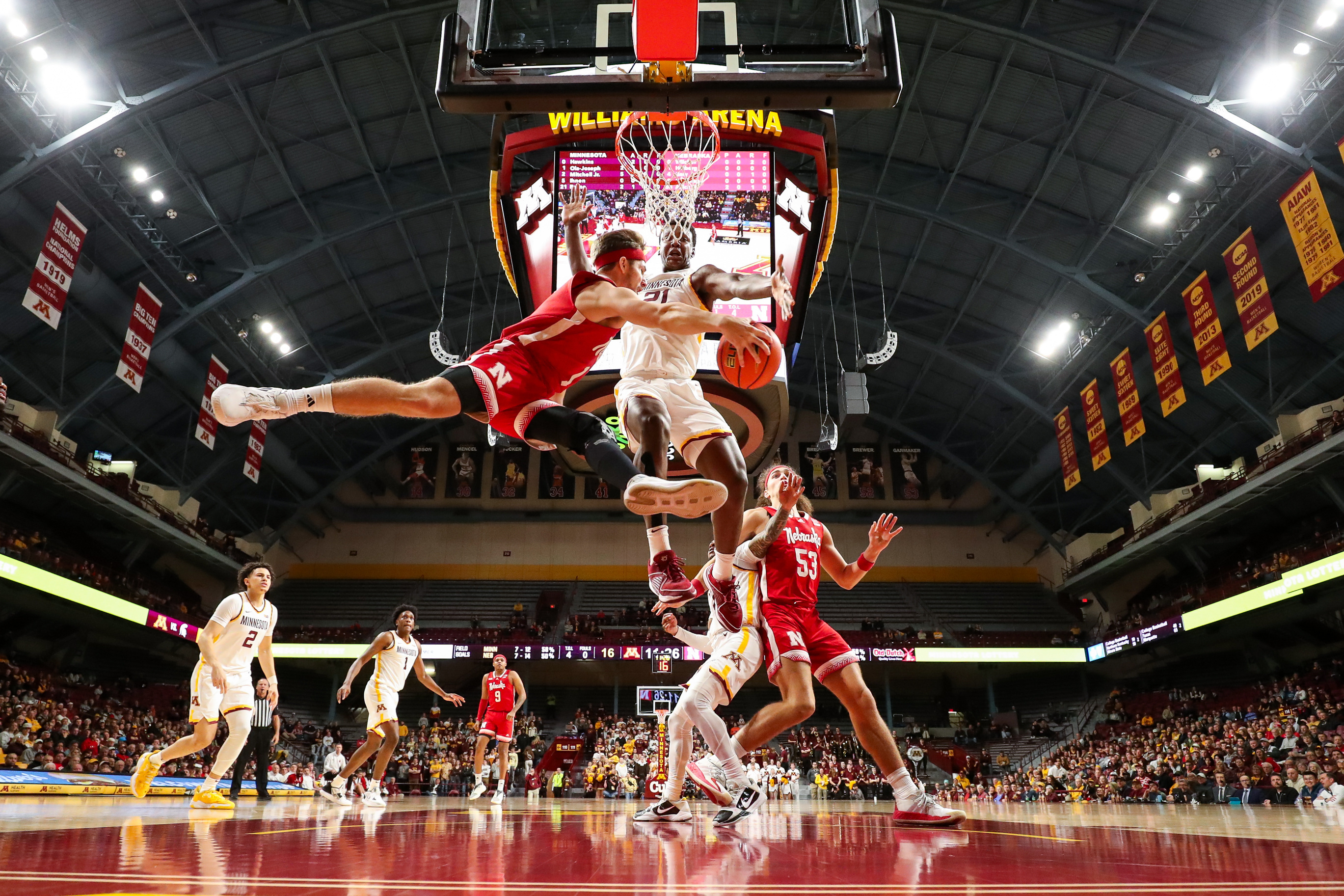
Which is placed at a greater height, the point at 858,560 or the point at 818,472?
the point at 818,472

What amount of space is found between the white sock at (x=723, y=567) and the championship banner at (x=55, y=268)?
15.7m

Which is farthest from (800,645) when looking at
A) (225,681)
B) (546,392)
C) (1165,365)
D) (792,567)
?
(1165,365)

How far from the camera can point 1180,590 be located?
2953cm

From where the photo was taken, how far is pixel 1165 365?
20.2 metres

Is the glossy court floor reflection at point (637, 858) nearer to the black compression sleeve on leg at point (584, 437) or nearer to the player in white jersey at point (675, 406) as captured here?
the player in white jersey at point (675, 406)

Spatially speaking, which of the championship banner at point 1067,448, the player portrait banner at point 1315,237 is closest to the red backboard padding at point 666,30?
the player portrait banner at point 1315,237

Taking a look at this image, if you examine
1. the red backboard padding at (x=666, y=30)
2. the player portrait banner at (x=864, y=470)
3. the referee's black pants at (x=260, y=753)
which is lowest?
the referee's black pants at (x=260, y=753)

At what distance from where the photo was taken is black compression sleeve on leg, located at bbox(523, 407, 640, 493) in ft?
12.9

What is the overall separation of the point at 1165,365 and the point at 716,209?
12947 millimetres

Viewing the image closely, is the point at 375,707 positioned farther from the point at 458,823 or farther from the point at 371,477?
the point at 371,477

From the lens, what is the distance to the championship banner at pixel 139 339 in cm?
1884

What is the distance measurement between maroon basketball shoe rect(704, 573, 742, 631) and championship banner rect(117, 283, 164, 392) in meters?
18.1

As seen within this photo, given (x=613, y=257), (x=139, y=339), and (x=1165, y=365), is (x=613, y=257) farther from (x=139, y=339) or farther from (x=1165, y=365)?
(x=1165, y=365)

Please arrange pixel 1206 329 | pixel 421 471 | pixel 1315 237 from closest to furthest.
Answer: pixel 1315 237, pixel 1206 329, pixel 421 471
